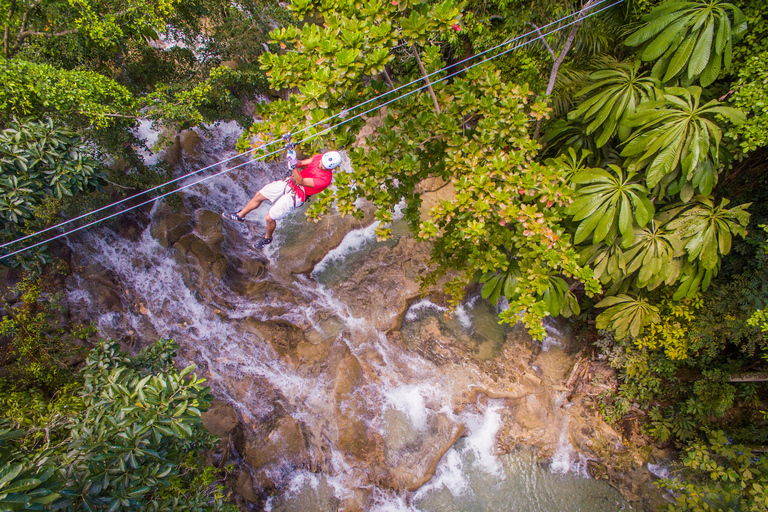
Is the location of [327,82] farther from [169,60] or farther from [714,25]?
[169,60]

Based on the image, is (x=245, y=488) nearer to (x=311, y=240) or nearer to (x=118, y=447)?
(x=118, y=447)

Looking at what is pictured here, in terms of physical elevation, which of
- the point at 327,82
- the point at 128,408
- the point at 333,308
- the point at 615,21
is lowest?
the point at 333,308

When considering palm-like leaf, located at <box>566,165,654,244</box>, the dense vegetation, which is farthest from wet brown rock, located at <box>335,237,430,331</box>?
palm-like leaf, located at <box>566,165,654,244</box>

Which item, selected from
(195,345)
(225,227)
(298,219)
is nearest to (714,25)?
(298,219)

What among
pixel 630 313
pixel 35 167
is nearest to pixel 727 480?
pixel 630 313

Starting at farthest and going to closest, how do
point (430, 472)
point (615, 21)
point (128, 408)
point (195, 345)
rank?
1. point (195, 345)
2. point (430, 472)
3. point (615, 21)
4. point (128, 408)

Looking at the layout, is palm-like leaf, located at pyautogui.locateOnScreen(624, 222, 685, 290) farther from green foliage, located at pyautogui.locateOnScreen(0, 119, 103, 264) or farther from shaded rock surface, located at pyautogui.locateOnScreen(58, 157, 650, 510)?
green foliage, located at pyautogui.locateOnScreen(0, 119, 103, 264)

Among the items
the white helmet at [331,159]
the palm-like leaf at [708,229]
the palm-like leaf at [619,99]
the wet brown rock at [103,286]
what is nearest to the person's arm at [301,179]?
the white helmet at [331,159]
